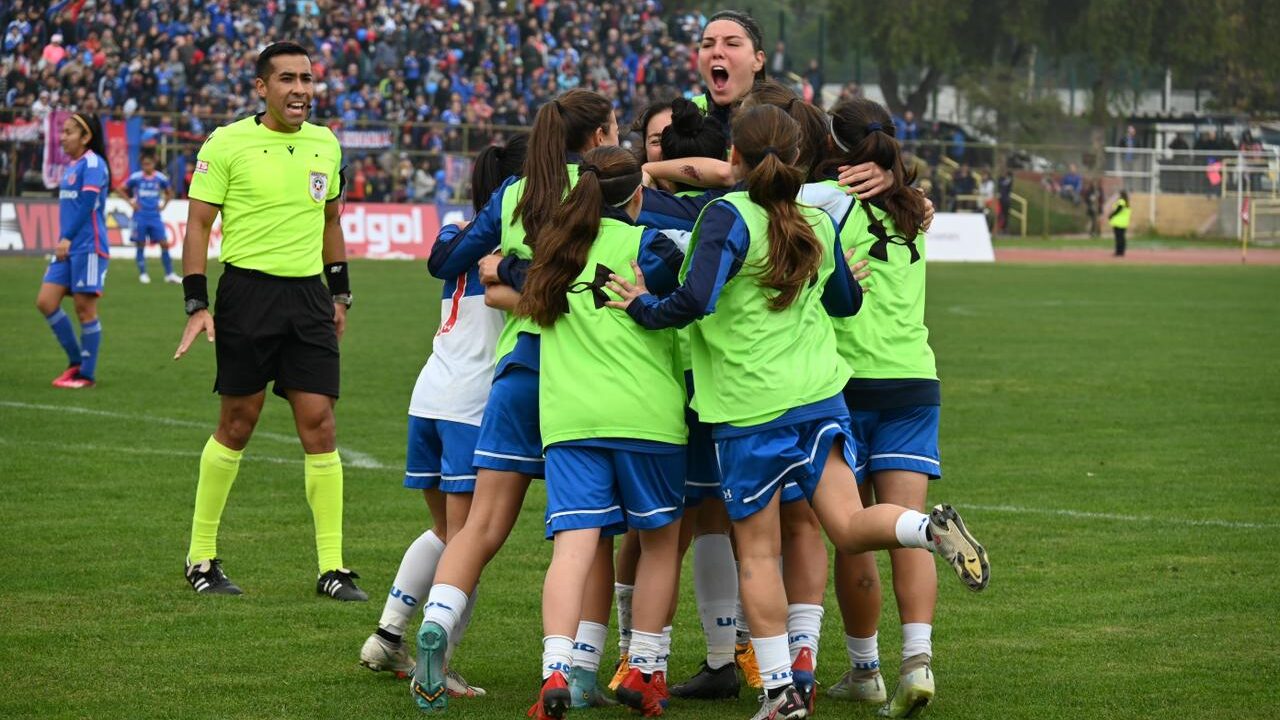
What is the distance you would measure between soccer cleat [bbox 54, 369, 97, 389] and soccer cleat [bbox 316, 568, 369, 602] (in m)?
7.97

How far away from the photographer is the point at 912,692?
534 cm

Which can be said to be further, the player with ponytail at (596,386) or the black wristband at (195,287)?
the black wristband at (195,287)

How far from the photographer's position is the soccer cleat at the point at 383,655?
579cm

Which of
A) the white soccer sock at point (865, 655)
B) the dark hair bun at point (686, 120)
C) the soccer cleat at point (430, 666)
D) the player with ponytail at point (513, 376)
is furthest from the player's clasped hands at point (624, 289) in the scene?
the white soccer sock at point (865, 655)

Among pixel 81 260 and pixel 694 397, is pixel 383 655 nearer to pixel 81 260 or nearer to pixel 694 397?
pixel 694 397

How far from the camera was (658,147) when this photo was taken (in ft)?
18.9

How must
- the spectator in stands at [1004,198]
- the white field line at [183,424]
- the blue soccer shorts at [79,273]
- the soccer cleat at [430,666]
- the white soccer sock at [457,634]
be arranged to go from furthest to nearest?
the spectator in stands at [1004,198] < the blue soccer shorts at [79,273] < the white field line at [183,424] < the white soccer sock at [457,634] < the soccer cleat at [430,666]

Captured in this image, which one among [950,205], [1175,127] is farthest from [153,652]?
[1175,127]

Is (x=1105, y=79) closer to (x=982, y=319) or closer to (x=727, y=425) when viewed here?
(x=982, y=319)

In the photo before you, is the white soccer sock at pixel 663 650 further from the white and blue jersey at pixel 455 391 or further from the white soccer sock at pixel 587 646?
the white and blue jersey at pixel 455 391

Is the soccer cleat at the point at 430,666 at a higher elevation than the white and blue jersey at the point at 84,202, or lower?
lower

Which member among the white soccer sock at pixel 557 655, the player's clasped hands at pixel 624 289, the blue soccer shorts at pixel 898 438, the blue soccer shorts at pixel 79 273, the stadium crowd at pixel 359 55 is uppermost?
the stadium crowd at pixel 359 55

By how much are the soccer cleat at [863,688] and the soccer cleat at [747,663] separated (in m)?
0.28

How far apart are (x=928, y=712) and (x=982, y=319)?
17577 mm
